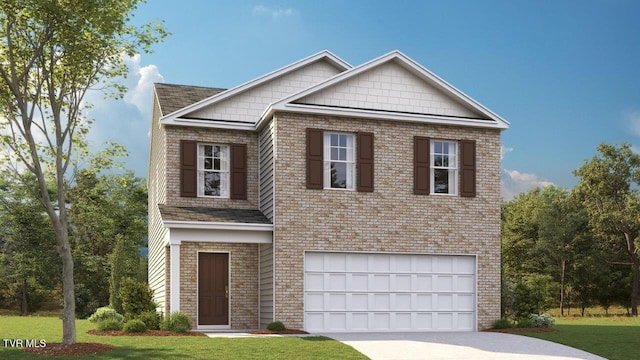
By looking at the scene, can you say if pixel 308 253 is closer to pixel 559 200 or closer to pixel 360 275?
pixel 360 275

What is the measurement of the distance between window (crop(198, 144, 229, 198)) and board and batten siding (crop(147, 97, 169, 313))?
3.69 ft

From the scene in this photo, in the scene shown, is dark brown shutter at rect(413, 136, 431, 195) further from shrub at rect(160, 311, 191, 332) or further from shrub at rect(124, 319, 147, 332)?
shrub at rect(124, 319, 147, 332)

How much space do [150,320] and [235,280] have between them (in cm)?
350

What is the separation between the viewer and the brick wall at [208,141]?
75.4 ft

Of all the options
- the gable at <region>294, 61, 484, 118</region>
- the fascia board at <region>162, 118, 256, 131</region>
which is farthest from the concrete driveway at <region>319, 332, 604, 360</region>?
the fascia board at <region>162, 118, 256, 131</region>

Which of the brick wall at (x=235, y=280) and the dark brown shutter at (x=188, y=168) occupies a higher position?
the dark brown shutter at (x=188, y=168)

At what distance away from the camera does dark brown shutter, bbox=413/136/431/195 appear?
22.7m

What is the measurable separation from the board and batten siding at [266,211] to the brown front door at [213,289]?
1089 mm

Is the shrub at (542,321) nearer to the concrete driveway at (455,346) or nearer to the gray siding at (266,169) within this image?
the concrete driveway at (455,346)

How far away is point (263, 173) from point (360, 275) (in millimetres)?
4383

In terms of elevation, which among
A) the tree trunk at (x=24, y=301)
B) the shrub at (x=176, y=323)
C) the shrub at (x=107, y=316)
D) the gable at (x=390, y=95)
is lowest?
the tree trunk at (x=24, y=301)

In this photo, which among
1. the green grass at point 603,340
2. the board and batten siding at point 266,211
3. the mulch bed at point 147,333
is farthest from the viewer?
the board and batten siding at point 266,211

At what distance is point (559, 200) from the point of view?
48406 millimetres

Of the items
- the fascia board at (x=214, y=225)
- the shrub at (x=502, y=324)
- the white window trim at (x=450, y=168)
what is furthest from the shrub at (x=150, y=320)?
the shrub at (x=502, y=324)
